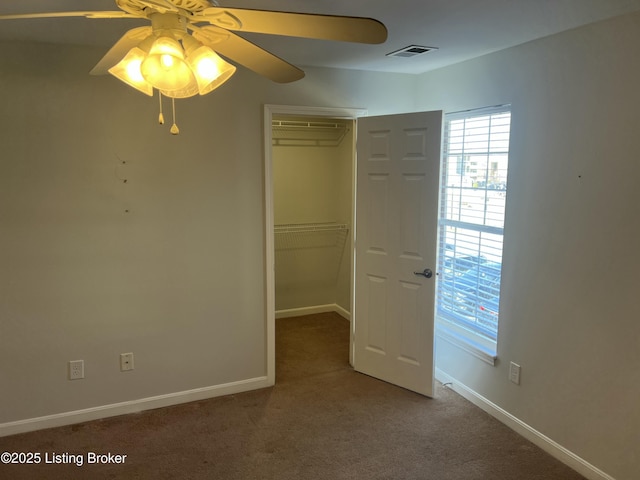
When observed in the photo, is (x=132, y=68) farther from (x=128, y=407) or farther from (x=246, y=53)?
(x=128, y=407)

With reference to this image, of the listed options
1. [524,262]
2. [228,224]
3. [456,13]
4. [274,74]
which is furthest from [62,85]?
[524,262]

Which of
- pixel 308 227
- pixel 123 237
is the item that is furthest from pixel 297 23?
pixel 308 227

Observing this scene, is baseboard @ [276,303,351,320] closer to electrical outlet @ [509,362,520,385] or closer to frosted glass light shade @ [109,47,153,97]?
electrical outlet @ [509,362,520,385]

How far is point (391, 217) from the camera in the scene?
341 cm

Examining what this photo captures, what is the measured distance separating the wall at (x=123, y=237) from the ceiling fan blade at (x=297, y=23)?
1840 millimetres

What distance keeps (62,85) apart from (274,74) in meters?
1.73

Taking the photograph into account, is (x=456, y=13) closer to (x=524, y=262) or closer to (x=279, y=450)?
(x=524, y=262)

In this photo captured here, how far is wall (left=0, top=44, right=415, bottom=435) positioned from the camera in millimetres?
2775

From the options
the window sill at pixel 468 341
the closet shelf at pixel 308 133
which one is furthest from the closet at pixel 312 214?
the window sill at pixel 468 341

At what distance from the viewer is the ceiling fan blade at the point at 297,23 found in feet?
4.17

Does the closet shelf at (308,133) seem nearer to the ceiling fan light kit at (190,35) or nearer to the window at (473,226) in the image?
the window at (473,226)

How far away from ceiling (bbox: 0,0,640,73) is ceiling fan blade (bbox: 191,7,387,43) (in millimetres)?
663

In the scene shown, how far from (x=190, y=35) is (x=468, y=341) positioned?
109 inches

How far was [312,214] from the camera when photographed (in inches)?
197
